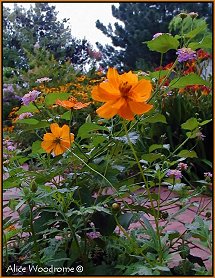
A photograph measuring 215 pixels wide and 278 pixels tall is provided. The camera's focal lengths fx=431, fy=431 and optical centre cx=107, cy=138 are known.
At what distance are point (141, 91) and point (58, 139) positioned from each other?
0.27 meters

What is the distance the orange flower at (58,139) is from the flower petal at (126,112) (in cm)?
23

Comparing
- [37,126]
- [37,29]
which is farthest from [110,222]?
[37,29]

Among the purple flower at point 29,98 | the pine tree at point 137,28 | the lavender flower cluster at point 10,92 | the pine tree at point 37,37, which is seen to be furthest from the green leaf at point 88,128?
the pine tree at point 137,28

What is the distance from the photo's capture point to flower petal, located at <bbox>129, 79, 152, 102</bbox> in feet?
2.57

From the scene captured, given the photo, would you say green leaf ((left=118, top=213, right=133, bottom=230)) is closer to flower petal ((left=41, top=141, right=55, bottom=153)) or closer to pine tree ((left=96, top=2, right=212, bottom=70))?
flower petal ((left=41, top=141, right=55, bottom=153))

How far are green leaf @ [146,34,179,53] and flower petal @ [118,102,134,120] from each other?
0.77 feet

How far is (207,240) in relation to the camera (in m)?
0.85

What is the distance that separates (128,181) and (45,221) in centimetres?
25

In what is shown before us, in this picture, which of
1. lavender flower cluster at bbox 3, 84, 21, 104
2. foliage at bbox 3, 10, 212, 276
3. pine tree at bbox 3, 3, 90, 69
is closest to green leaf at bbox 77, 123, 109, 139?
foliage at bbox 3, 10, 212, 276

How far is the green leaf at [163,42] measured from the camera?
0.93 meters

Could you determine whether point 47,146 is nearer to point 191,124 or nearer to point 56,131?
point 56,131

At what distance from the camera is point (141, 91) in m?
0.80

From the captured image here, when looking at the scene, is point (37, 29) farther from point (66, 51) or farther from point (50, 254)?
point (50, 254)

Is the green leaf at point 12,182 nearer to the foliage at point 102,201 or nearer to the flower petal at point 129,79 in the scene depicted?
the foliage at point 102,201
